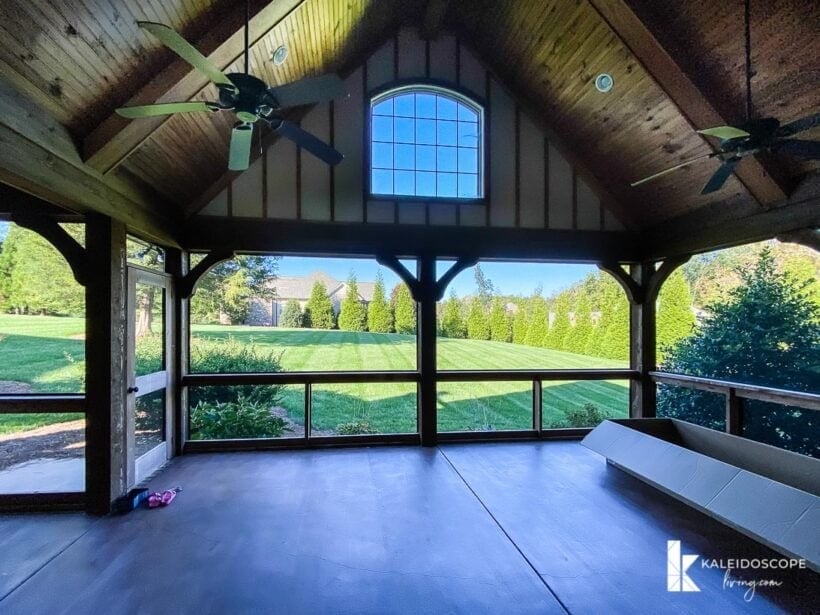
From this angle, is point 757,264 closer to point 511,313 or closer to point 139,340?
point 511,313

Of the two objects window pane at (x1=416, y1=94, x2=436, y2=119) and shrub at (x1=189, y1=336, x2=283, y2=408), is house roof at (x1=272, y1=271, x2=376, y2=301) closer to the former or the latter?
shrub at (x1=189, y1=336, x2=283, y2=408)

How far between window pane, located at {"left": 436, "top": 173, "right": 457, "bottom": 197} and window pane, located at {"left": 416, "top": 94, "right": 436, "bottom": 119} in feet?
2.86

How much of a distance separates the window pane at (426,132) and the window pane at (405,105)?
0.56 ft

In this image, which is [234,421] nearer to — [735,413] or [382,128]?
[382,128]

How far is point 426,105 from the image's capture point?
5.92m

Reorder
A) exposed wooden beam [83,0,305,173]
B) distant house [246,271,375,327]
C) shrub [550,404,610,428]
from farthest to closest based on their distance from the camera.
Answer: shrub [550,404,610,428] < distant house [246,271,375,327] < exposed wooden beam [83,0,305,173]

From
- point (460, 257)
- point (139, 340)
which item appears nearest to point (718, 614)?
point (460, 257)

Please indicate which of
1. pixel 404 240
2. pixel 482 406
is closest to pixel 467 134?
pixel 404 240

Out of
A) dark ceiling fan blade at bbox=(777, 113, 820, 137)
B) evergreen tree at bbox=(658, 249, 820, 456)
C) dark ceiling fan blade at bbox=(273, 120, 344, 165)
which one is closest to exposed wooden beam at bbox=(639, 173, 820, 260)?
evergreen tree at bbox=(658, 249, 820, 456)

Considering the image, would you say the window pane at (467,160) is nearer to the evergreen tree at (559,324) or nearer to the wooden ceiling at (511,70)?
the wooden ceiling at (511,70)

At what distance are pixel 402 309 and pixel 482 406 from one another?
2119 millimetres

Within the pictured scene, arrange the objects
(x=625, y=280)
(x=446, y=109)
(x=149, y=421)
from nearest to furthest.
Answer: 1. (x=149, y=421)
2. (x=446, y=109)
3. (x=625, y=280)

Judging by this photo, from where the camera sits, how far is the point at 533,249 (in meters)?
5.91

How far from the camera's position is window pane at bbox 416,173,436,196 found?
5.77 meters
